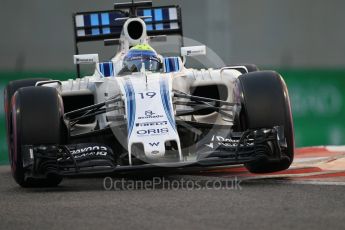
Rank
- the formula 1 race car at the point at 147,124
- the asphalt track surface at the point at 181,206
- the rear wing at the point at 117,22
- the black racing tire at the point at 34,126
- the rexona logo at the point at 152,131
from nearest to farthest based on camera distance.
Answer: the asphalt track surface at the point at 181,206
the formula 1 race car at the point at 147,124
the rexona logo at the point at 152,131
the black racing tire at the point at 34,126
the rear wing at the point at 117,22

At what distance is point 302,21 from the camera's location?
58.1 ft

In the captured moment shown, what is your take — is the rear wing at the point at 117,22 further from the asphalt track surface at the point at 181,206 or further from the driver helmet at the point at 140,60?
the asphalt track surface at the point at 181,206

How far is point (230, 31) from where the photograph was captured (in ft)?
56.4

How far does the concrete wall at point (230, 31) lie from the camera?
16312 mm

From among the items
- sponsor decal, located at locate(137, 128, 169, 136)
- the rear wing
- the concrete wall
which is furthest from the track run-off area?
the concrete wall

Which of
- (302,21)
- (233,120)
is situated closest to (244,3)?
(302,21)

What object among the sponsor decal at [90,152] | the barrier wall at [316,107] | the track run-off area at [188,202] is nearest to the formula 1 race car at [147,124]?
A: the sponsor decal at [90,152]

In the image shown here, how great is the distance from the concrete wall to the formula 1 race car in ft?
16.9

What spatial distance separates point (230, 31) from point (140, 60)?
251 inches

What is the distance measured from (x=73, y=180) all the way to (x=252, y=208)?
3465 millimetres

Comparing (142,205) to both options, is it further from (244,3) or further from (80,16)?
(244,3)

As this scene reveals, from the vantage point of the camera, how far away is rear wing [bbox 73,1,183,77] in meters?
12.9

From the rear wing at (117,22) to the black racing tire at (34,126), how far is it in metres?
3.25

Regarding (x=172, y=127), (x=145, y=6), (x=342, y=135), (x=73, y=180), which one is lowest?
(x=342, y=135)
